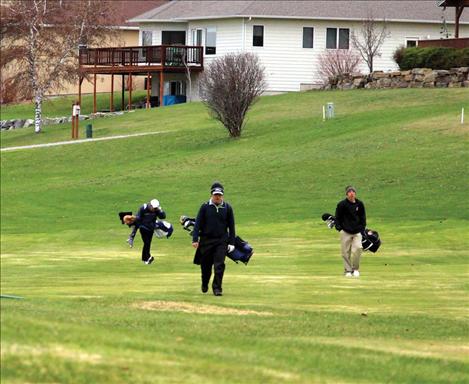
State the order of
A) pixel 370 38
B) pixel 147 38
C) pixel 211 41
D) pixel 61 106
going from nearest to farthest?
pixel 370 38, pixel 211 41, pixel 147 38, pixel 61 106

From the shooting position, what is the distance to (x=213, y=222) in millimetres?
19406

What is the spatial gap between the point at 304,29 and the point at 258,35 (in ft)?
8.31

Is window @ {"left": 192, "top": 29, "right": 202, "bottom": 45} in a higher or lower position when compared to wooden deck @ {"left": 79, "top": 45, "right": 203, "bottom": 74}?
higher

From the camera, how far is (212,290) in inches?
778

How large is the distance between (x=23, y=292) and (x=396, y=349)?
7.51 m

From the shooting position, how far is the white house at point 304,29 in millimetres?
73500

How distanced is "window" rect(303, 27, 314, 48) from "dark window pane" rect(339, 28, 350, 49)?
1527mm

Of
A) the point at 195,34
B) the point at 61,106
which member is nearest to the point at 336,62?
the point at 195,34

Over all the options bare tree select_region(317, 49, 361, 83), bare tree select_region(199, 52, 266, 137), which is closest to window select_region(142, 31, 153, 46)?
bare tree select_region(317, 49, 361, 83)

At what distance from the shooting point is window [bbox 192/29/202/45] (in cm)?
7656

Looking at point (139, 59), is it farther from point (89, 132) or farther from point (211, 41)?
point (89, 132)

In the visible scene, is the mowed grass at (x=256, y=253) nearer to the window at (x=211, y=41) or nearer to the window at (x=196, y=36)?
the window at (x=211, y=41)

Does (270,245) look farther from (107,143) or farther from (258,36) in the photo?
(258,36)

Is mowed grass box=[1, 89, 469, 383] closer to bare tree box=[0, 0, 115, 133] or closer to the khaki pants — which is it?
the khaki pants
